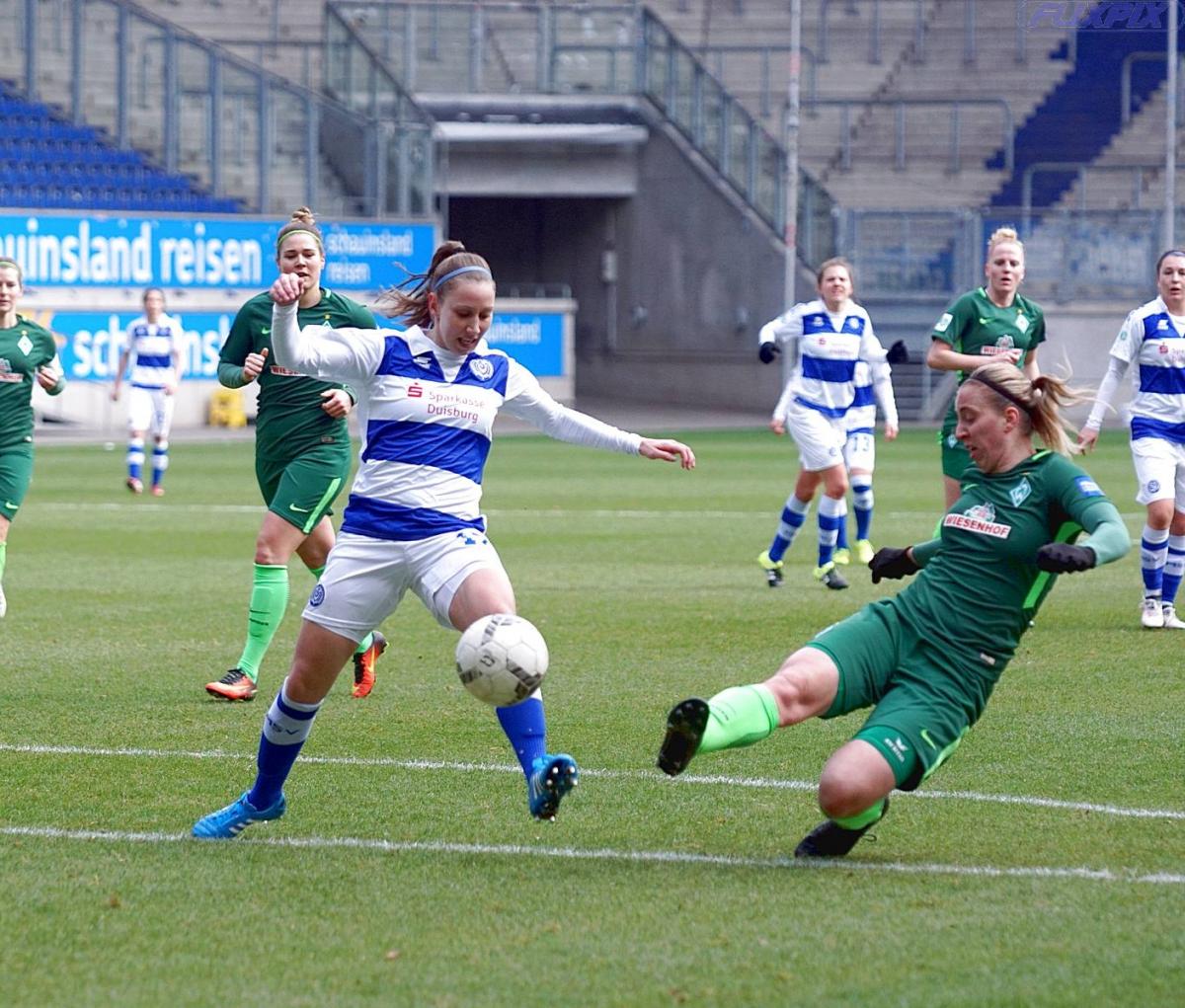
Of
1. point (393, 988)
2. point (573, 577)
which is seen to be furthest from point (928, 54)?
point (393, 988)

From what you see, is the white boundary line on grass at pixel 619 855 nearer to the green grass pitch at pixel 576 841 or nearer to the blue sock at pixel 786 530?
the green grass pitch at pixel 576 841

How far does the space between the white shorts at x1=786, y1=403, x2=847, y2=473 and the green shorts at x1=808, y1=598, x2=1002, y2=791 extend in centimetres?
817

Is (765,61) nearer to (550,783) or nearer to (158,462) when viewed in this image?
(158,462)

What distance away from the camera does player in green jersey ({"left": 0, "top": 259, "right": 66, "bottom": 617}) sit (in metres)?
11.3

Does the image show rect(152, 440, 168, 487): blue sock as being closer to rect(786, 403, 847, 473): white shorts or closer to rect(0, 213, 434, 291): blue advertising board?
rect(0, 213, 434, 291): blue advertising board

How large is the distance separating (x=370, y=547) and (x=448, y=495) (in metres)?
0.30

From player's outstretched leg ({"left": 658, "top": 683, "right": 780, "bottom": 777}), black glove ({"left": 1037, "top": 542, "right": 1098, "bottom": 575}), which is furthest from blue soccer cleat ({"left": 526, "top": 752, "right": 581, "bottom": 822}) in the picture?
black glove ({"left": 1037, "top": 542, "right": 1098, "bottom": 575})

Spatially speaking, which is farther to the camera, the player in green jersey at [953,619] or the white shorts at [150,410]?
the white shorts at [150,410]

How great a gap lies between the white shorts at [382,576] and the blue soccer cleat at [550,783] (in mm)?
582

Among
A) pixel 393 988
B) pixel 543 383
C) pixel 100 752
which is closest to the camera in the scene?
pixel 393 988

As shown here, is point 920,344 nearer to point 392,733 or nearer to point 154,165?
point 154,165

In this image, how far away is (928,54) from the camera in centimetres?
4450

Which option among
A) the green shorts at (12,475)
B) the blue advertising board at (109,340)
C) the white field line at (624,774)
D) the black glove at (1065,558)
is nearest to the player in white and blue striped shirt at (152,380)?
the blue advertising board at (109,340)

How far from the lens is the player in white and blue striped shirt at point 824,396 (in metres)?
14.1
